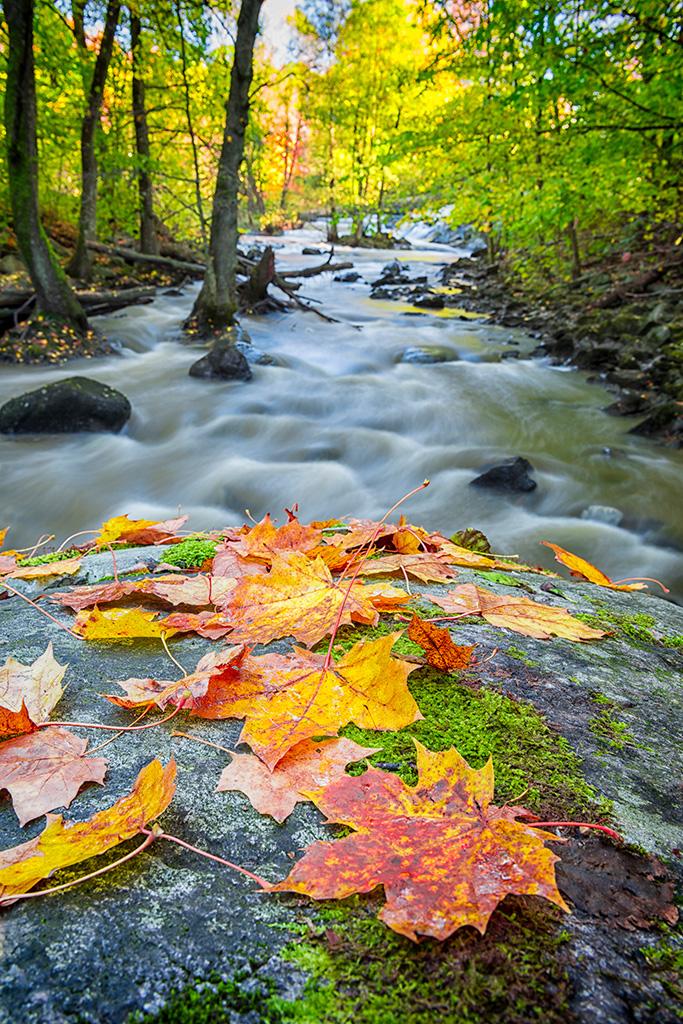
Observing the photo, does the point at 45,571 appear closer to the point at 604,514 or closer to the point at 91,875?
the point at 91,875

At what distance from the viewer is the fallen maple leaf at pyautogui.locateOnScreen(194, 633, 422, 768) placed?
95cm

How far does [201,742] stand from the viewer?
972 mm

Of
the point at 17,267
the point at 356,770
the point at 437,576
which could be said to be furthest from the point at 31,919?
the point at 17,267

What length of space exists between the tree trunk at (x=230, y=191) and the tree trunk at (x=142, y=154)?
9.47 feet

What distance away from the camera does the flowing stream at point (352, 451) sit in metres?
4.79

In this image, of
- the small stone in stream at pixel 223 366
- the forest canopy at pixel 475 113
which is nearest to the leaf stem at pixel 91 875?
the forest canopy at pixel 475 113

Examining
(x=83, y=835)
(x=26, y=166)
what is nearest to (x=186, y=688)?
(x=83, y=835)

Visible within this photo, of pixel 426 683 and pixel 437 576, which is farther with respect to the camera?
pixel 437 576

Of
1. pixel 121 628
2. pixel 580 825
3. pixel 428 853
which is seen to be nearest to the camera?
pixel 428 853

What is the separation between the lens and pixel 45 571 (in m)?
1.90

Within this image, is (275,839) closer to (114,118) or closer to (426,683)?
(426,683)

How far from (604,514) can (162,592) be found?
4.39 meters

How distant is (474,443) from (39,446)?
15.7ft

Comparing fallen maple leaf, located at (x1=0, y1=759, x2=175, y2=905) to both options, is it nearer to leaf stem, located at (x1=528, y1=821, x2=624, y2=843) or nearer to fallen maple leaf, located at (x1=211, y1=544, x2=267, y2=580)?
leaf stem, located at (x1=528, y1=821, x2=624, y2=843)
